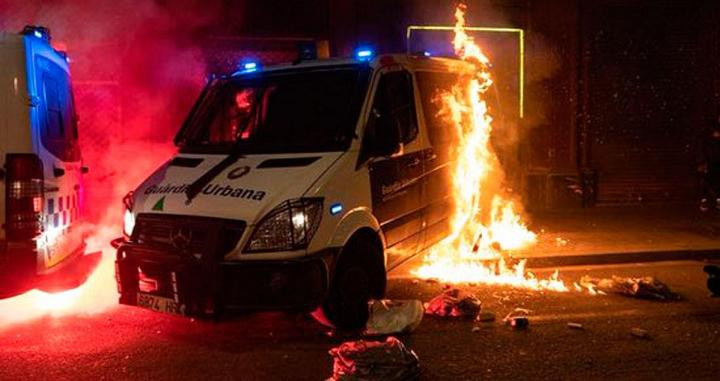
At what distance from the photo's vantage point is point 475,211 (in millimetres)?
7871

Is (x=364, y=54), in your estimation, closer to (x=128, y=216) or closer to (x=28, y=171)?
(x=128, y=216)

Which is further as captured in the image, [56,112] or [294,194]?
[56,112]

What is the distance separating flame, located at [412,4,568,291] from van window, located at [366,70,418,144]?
2.46 feet

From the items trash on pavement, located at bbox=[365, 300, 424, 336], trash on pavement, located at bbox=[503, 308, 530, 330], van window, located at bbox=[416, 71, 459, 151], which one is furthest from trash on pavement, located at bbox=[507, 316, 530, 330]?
van window, located at bbox=[416, 71, 459, 151]

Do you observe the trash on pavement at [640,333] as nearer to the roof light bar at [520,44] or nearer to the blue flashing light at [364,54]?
the blue flashing light at [364,54]

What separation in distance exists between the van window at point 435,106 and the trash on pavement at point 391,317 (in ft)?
5.62

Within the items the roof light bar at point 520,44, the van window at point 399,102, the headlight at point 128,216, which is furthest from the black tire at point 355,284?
the roof light bar at point 520,44

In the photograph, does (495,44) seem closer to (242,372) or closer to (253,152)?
(253,152)

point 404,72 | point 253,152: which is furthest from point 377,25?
point 253,152

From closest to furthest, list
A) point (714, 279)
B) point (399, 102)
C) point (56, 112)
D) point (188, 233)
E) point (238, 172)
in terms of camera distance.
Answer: point (188, 233)
point (238, 172)
point (56, 112)
point (399, 102)
point (714, 279)

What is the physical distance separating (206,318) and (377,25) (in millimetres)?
7445

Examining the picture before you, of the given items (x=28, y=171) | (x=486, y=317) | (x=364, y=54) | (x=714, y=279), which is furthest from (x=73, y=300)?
(x=714, y=279)

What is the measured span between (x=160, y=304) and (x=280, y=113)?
1823 millimetres

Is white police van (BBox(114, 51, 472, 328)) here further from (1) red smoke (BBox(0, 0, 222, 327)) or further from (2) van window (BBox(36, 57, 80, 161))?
(1) red smoke (BBox(0, 0, 222, 327))
